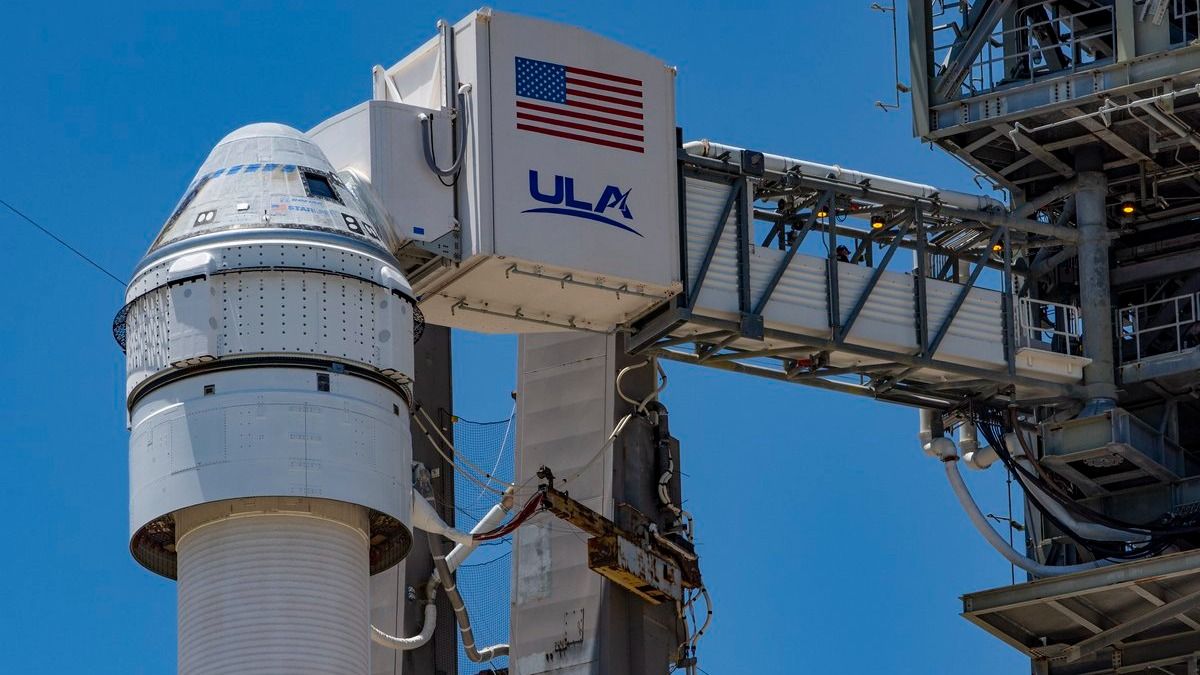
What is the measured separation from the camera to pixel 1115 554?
68.0 m

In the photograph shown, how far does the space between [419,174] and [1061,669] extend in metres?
21.2

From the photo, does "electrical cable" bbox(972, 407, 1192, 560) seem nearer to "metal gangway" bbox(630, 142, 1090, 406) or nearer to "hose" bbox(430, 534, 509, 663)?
"metal gangway" bbox(630, 142, 1090, 406)

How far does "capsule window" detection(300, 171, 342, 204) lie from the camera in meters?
55.8

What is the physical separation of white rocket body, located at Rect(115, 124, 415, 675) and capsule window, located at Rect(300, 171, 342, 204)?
18 cm

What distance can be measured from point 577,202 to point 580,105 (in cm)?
205

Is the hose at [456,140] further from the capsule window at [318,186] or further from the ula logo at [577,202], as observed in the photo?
the capsule window at [318,186]

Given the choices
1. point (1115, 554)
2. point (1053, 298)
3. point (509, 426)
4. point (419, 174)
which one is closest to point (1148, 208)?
point (1053, 298)

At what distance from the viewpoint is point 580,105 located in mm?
60875

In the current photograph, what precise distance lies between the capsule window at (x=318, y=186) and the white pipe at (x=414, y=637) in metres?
8.15

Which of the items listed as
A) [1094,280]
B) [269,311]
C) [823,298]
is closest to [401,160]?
[269,311]

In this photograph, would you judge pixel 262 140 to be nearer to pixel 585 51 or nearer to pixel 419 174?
pixel 419 174

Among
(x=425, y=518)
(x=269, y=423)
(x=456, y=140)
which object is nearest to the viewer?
(x=269, y=423)

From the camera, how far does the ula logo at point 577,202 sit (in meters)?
59.7

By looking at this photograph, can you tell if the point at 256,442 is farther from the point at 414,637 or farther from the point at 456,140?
the point at 414,637
